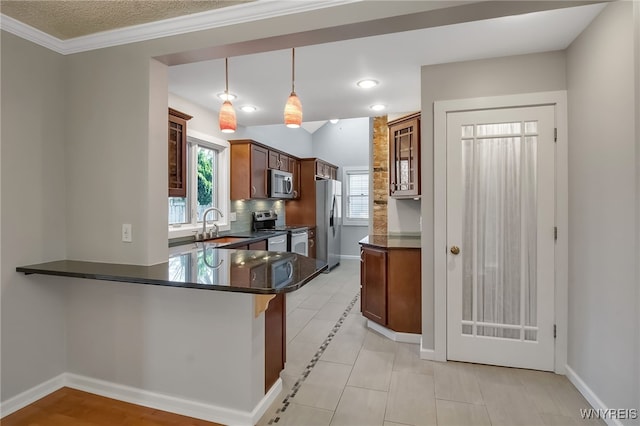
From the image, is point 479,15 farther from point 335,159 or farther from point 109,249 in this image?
point 335,159

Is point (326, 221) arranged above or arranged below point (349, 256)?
above

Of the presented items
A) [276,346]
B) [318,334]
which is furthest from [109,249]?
[318,334]

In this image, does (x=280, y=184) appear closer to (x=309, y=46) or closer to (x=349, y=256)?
(x=309, y=46)

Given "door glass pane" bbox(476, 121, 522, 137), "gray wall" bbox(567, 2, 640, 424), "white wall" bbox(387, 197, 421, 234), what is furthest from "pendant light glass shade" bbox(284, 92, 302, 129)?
"white wall" bbox(387, 197, 421, 234)

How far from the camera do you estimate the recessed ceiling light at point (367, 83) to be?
9.95ft

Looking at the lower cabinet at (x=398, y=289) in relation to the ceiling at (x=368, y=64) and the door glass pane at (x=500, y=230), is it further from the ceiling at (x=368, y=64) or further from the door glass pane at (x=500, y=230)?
the ceiling at (x=368, y=64)

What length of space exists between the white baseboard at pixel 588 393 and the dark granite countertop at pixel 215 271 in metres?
1.80

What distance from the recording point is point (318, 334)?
10.8 ft

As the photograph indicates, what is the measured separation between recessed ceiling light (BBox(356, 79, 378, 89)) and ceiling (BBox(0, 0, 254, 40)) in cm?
152

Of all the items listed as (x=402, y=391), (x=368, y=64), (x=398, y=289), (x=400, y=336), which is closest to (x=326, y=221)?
(x=398, y=289)

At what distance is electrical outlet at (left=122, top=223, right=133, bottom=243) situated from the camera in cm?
211

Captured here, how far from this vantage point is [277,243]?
4.70 meters

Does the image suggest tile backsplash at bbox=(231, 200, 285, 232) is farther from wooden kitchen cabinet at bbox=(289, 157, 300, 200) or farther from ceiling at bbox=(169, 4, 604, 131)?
ceiling at bbox=(169, 4, 604, 131)

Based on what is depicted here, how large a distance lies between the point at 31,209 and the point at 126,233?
62cm
